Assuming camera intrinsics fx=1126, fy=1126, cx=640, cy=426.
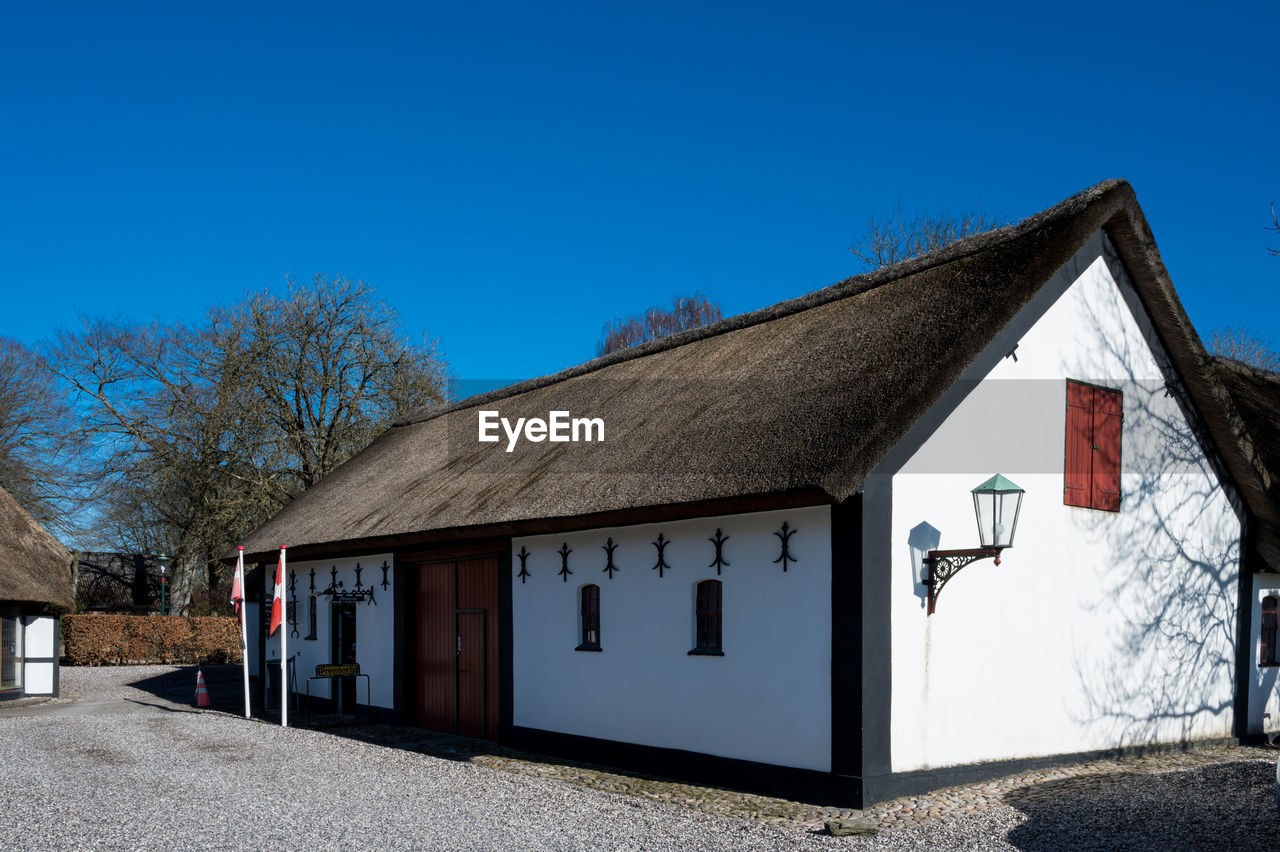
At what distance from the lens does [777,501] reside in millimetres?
10070

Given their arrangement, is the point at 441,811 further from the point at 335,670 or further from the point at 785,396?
the point at 335,670

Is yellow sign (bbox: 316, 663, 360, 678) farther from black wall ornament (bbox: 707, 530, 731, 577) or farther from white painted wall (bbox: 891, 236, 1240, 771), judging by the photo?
white painted wall (bbox: 891, 236, 1240, 771)

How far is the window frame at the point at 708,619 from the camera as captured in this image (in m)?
11.3

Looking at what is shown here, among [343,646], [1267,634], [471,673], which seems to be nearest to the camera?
[1267,634]

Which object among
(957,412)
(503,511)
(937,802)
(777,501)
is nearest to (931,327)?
(957,412)

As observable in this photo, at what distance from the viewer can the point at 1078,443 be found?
1195 cm

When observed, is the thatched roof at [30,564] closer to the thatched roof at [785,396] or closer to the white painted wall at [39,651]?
the white painted wall at [39,651]

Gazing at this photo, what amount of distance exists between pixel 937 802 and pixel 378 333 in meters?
28.0

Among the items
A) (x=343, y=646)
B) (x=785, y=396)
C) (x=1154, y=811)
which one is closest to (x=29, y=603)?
(x=343, y=646)

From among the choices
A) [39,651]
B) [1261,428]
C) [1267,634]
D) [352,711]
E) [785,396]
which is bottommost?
[352,711]

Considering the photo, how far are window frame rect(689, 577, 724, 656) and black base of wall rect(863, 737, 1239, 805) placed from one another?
2.12 meters

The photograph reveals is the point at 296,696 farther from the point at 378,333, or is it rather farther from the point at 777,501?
the point at 378,333

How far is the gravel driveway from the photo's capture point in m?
8.33

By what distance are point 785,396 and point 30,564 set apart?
687 inches
